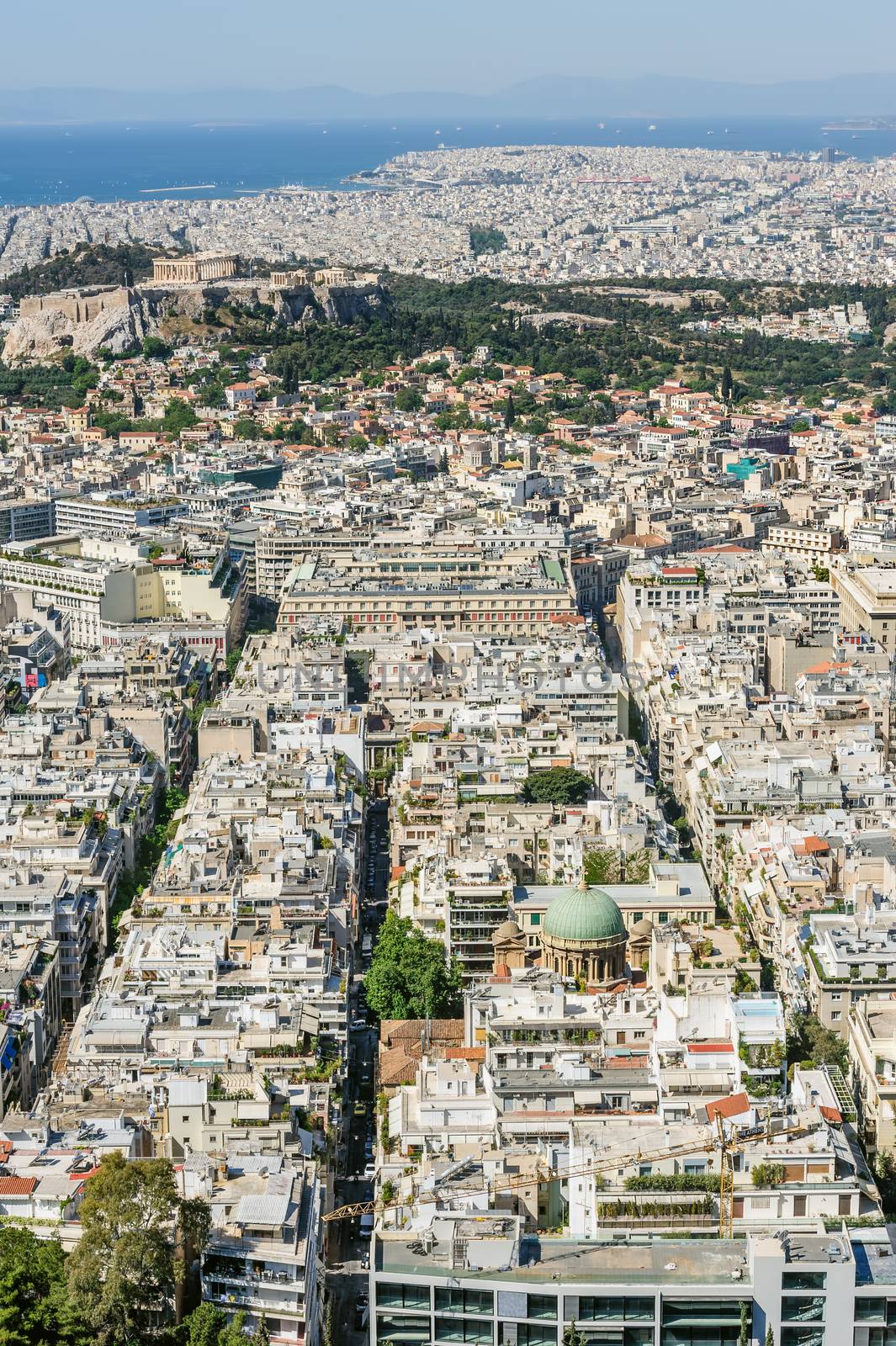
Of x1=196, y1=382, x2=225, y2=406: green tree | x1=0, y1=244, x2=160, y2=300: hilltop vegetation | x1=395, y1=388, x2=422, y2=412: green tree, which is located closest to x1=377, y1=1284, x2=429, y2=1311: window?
x1=395, y1=388, x2=422, y2=412: green tree

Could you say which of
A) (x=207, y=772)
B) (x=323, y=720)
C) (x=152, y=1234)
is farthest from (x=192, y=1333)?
(x=323, y=720)

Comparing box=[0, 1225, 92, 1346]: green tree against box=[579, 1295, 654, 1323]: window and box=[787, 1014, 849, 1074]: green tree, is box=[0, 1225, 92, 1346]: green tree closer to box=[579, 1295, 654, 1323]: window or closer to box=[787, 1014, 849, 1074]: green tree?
box=[579, 1295, 654, 1323]: window

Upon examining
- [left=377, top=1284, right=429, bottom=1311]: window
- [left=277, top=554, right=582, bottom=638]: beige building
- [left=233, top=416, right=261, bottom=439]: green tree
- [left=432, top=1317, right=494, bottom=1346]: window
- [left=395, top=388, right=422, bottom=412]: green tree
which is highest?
[left=395, top=388, right=422, bottom=412]: green tree

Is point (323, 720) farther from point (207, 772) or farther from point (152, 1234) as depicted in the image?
point (152, 1234)

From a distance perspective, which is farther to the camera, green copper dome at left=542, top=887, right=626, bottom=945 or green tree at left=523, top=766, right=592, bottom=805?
green tree at left=523, top=766, right=592, bottom=805

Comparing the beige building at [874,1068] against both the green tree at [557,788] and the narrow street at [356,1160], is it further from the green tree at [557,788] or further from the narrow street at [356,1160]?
the green tree at [557,788]

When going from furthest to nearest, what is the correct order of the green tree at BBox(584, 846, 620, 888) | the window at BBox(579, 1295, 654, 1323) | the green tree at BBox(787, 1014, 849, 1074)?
the green tree at BBox(584, 846, 620, 888)
the green tree at BBox(787, 1014, 849, 1074)
the window at BBox(579, 1295, 654, 1323)

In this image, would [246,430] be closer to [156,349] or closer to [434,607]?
[156,349]
